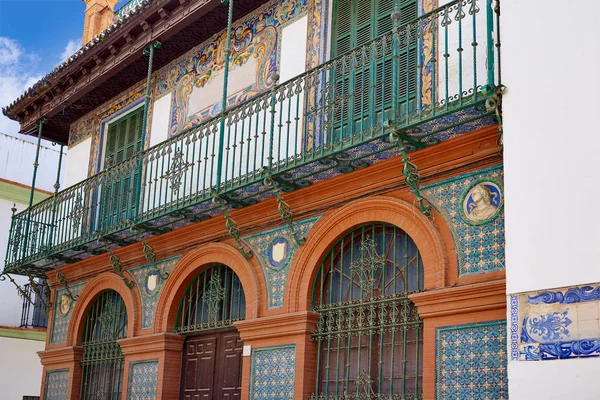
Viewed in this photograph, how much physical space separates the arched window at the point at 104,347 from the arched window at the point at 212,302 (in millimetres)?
1827

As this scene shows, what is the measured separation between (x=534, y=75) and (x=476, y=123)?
136 cm

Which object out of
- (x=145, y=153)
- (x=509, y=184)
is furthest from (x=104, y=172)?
(x=509, y=184)

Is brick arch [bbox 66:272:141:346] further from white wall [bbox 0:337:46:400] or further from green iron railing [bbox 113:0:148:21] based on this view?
white wall [bbox 0:337:46:400]

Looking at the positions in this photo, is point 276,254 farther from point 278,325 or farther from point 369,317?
point 369,317

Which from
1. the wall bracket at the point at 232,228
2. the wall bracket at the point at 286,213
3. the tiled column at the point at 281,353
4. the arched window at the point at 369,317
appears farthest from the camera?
the wall bracket at the point at 232,228

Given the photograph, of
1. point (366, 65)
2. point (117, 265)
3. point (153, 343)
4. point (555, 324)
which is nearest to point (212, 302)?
point (153, 343)

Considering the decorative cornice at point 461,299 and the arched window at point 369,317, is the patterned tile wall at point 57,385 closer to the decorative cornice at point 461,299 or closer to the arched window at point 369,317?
the arched window at point 369,317

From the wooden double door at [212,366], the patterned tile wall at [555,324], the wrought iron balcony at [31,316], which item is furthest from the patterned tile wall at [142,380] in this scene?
the wrought iron balcony at [31,316]

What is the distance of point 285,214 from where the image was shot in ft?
36.1

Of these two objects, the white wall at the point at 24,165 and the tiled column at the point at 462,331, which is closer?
the tiled column at the point at 462,331

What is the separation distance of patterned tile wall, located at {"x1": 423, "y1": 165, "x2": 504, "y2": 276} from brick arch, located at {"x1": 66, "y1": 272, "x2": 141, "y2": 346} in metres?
6.42

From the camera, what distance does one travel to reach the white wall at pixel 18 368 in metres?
21.0

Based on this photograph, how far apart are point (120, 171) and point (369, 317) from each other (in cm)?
562

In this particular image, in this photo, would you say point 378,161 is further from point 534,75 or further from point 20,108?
point 20,108
